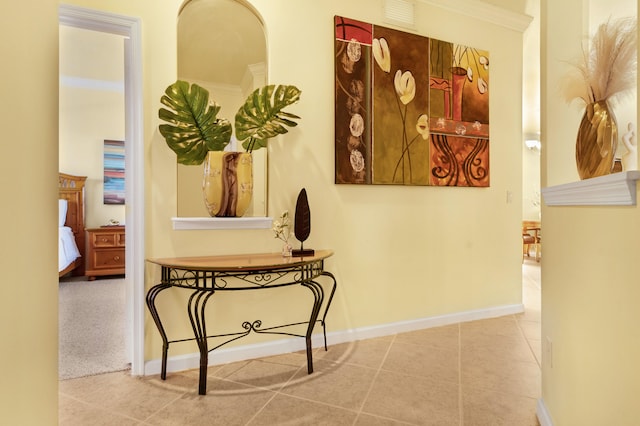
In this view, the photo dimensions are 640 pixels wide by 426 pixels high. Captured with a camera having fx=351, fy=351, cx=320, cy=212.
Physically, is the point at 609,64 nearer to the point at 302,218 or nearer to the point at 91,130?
the point at 302,218

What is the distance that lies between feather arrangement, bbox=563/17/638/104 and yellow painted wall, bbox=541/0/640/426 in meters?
0.28

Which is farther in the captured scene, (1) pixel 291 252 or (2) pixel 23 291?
(1) pixel 291 252

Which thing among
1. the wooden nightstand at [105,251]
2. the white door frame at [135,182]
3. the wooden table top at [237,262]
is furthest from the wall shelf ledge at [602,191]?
the wooden nightstand at [105,251]

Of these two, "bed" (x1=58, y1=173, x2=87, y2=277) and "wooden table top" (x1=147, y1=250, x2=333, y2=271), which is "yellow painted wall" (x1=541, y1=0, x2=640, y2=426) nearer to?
"wooden table top" (x1=147, y1=250, x2=333, y2=271)

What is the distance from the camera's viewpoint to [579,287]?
1.26m

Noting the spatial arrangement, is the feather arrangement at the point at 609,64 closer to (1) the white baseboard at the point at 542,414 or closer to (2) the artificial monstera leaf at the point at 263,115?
(1) the white baseboard at the point at 542,414

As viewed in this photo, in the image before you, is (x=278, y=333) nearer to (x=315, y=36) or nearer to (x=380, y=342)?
(x=380, y=342)

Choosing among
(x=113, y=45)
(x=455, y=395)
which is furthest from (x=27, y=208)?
(x=113, y=45)

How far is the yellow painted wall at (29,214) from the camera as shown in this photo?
0.71 meters

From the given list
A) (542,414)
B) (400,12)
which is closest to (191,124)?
(400,12)

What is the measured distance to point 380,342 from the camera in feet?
8.95

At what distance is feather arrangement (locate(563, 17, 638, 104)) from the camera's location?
1111mm

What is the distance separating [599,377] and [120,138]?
651 centimetres

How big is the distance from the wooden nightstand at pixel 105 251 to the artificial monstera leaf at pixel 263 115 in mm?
3817
